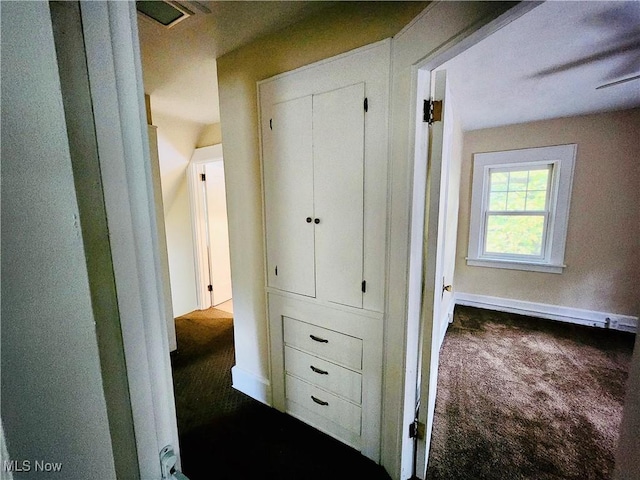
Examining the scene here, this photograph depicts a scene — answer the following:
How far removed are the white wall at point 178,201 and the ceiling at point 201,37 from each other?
1.98 feet

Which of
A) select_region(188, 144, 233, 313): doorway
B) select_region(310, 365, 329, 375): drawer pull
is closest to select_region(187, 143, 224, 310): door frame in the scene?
select_region(188, 144, 233, 313): doorway

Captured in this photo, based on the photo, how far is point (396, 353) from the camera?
1262mm

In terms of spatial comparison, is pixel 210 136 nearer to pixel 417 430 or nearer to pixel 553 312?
pixel 417 430

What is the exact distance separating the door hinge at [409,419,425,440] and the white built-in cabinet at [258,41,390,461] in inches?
6.5

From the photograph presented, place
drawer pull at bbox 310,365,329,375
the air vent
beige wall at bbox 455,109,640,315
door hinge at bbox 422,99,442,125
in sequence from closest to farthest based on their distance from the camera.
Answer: door hinge at bbox 422,99,442,125
the air vent
drawer pull at bbox 310,365,329,375
beige wall at bbox 455,109,640,315

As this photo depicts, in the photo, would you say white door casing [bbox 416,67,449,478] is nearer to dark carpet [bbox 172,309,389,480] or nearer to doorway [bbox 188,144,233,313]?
dark carpet [bbox 172,309,389,480]

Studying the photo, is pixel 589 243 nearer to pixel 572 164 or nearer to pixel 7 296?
pixel 572 164

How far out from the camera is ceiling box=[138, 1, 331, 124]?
4.14ft

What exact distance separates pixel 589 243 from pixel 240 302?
3719mm

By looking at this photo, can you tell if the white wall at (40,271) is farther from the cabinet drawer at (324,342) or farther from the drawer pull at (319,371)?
the drawer pull at (319,371)

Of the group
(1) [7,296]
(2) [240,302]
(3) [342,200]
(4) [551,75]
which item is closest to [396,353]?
(3) [342,200]

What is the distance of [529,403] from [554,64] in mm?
2348

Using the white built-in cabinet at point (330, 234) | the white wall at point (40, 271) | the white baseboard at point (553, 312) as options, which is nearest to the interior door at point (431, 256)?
the white built-in cabinet at point (330, 234)

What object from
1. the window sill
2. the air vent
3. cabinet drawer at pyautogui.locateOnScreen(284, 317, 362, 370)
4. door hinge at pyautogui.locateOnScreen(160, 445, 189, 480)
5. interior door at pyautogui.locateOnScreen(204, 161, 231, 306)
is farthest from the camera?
interior door at pyautogui.locateOnScreen(204, 161, 231, 306)
